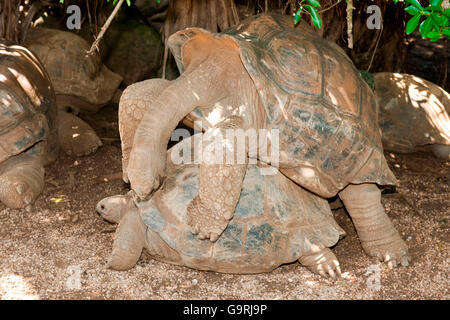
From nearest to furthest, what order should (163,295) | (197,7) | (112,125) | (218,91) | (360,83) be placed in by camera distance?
(163,295)
(218,91)
(360,83)
(197,7)
(112,125)

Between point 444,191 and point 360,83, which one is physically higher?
point 360,83

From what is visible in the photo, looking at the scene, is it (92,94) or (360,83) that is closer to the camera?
(360,83)

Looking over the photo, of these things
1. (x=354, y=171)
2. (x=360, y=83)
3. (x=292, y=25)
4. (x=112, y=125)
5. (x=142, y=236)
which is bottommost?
(x=112, y=125)

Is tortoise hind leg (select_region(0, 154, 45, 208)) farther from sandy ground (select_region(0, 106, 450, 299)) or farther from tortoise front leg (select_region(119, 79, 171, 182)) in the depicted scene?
tortoise front leg (select_region(119, 79, 171, 182))

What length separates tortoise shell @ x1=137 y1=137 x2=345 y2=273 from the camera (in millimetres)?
4137

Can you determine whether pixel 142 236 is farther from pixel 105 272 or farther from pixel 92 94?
pixel 92 94

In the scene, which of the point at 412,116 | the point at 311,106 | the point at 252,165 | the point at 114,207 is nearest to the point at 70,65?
the point at 114,207

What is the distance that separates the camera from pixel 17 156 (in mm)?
5480

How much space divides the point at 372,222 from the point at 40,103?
3.42 metres

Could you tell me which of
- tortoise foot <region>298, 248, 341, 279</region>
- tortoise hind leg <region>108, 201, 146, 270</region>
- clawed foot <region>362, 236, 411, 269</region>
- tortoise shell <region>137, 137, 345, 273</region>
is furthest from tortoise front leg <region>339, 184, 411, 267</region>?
tortoise hind leg <region>108, 201, 146, 270</region>

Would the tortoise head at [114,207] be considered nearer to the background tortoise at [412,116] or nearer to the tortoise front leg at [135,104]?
the tortoise front leg at [135,104]

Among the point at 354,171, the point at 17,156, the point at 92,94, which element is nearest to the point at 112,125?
the point at 92,94

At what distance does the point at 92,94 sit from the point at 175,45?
2.60m

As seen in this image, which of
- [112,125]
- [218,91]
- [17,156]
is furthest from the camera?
[112,125]
